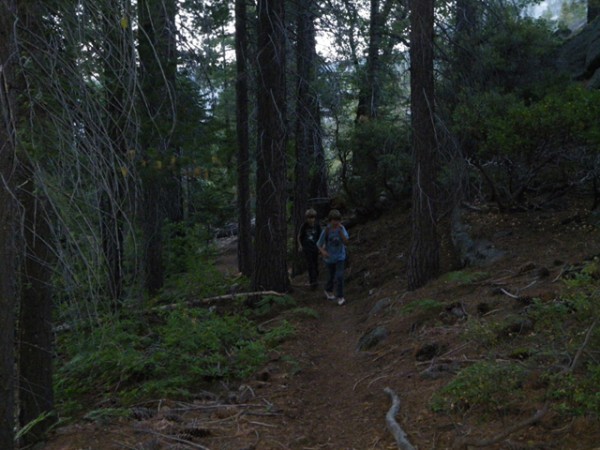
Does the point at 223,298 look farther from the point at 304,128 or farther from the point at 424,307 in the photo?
the point at 304,128

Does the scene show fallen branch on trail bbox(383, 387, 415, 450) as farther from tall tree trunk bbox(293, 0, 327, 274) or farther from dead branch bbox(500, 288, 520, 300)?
tall tree trunk bbox(293, 0, 327, 274)

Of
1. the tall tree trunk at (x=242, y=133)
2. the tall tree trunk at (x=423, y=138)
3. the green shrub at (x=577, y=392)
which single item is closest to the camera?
the green shrub at (x=577, y=392)

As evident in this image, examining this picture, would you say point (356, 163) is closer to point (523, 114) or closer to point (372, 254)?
point (372, 254)

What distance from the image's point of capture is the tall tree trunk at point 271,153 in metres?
11.5

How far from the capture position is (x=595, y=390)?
4152mm

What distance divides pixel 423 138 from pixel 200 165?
528 cm

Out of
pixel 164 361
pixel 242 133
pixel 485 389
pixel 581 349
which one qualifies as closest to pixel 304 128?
pixel 242 133

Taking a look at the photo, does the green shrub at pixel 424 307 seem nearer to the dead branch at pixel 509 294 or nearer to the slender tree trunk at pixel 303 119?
the dead branch at pixel 509 294

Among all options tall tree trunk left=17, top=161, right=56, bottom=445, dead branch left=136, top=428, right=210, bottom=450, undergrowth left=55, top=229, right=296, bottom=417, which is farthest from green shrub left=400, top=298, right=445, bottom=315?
tall tree trunk left=17, top=161, right=56, bottom=445

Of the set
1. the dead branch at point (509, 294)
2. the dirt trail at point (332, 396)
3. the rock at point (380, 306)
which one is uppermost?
the dead branch at point (509, 294)

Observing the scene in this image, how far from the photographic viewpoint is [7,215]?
3.85 metres

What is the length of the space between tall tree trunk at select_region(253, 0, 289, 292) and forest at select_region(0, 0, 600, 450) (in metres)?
0.04

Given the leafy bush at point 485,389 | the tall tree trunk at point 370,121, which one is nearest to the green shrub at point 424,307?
the leafy bush at point 485,389

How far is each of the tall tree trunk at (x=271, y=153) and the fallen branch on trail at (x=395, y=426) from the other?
643 centimetres
